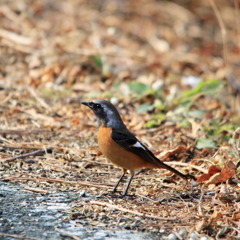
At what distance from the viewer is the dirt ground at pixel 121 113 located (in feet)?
13.2

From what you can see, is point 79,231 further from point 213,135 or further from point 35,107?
point 35,107

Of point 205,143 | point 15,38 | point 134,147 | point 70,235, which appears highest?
point 15,38

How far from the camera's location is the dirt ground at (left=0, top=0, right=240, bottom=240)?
4.04 metres

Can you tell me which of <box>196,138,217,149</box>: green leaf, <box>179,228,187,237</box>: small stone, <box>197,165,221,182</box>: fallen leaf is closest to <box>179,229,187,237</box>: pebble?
<box>179,228,187,237</box>: small stone

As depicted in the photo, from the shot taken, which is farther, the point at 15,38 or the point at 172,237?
the point at 15,38

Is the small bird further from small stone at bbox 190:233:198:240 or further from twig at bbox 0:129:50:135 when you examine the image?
twig at bbox 0:129:50:135

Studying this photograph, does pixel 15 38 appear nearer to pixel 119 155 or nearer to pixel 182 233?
pixel 119 155

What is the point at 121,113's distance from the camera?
24.0ft

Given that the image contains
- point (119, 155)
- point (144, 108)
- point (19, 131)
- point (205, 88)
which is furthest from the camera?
point (205, 88)

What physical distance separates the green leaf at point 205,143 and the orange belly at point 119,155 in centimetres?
108

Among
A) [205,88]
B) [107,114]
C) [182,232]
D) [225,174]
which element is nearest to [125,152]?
[107,114]

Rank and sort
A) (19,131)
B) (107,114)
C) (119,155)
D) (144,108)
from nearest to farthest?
1. (119,155)
2. (107,114)
3. (19,131)
4. (144,108)

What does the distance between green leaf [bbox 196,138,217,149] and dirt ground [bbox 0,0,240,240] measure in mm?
14

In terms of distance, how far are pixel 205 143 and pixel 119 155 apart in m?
1.44
